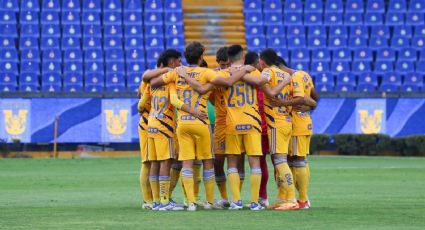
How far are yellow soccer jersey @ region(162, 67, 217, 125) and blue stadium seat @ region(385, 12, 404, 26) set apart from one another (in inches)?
1036

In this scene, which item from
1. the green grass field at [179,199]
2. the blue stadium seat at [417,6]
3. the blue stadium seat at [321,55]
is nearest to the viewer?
the green grass field at [179,199]

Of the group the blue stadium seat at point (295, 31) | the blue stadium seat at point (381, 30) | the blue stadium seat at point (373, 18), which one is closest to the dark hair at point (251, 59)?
the blue stadium seat at point (295, 31)

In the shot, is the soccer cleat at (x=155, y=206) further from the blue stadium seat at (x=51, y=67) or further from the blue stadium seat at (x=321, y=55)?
the blue stadium seat at (x=321, y=55)

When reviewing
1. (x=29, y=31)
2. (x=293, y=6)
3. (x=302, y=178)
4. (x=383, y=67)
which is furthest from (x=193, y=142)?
(x=293, y=6)

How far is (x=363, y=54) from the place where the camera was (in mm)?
38500

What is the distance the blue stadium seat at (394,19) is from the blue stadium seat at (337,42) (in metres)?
1.99

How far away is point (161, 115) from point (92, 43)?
22.7 meters

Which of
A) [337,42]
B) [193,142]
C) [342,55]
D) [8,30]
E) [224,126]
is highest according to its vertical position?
[8,30]

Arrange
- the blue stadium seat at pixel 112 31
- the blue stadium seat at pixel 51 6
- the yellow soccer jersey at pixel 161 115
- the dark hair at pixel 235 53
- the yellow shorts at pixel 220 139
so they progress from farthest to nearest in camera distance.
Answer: the blue stadium seat at pixel 51 6 → the blue stadium seat at pixel 112 31 → the yellow shorts at pixel 220 139 → the yellow soccer jersey at pixel 161 115 → the dark hair at pixel 235 53

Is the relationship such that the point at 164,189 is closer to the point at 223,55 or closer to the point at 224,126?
the point at 224,126

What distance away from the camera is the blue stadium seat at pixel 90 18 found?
3762 centimetres

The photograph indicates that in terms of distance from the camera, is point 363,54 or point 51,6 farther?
point 363,54

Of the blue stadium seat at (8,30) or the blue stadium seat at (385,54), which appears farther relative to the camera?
the blue stadium seat at (385,54)

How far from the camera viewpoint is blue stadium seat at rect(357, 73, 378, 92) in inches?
1463
